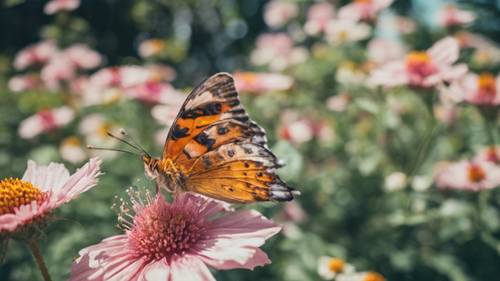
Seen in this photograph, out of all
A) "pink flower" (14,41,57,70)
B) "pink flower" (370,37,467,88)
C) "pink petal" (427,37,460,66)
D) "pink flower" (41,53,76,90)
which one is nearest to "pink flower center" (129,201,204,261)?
"pink flower" (370,37,467,88)

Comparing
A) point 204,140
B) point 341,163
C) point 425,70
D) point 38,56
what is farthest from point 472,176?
point 38,56

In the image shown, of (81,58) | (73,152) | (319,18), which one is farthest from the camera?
(81,58)

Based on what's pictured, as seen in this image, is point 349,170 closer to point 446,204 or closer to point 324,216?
point 324,216

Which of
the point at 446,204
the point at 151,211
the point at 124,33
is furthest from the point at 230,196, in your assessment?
the point at 124,33

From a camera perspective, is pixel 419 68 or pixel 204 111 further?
pixel 419 68

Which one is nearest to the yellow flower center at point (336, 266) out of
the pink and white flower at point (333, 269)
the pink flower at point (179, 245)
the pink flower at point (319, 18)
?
the pink and white flower at point (333, 269)

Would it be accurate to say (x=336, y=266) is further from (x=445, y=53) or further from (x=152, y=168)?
(x=445, y=53)

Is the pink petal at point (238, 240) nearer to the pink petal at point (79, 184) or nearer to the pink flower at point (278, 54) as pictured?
the pink petal at point (79, 184)
